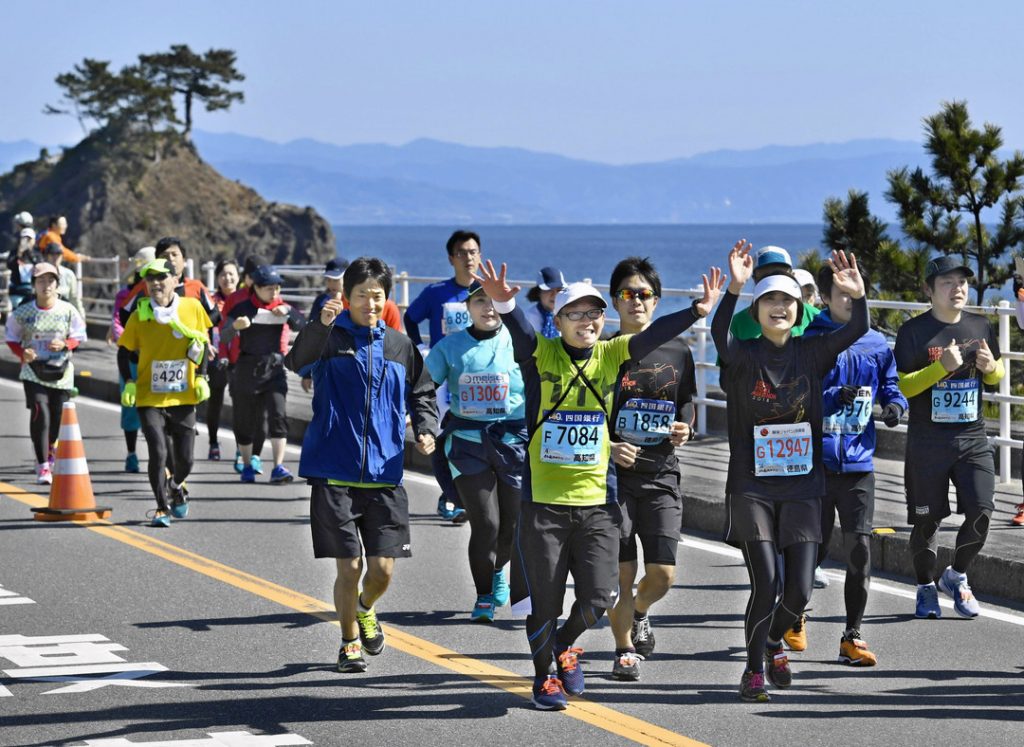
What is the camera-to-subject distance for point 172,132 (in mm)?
120000

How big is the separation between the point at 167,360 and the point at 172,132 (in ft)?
367

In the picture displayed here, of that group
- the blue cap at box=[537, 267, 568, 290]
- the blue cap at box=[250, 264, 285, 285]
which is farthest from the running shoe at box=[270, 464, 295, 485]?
the blue cap at box=[537, 267, 568, 290]

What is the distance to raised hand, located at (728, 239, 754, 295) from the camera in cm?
704

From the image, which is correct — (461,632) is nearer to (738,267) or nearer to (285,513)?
(738,267)

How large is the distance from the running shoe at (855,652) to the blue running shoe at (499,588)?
5.87 ft

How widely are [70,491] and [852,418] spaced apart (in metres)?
5.93

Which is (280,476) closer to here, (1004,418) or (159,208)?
(1004,418)

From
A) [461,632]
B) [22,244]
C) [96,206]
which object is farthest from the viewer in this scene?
[96,206]

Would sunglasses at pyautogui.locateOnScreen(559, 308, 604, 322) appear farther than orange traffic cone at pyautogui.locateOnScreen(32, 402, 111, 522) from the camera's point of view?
No

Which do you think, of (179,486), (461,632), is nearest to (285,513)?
(179,486)

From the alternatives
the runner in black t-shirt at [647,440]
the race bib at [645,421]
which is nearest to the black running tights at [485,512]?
the runner in black t-shirt at [647,440]

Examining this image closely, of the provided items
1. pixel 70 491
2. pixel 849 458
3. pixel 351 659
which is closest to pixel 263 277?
pixel 70 491

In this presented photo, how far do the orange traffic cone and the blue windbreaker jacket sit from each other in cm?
572

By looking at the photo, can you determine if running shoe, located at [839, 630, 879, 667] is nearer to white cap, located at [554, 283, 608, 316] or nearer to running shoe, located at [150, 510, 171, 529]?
white cap, located at [554, 283, 608, 316]
